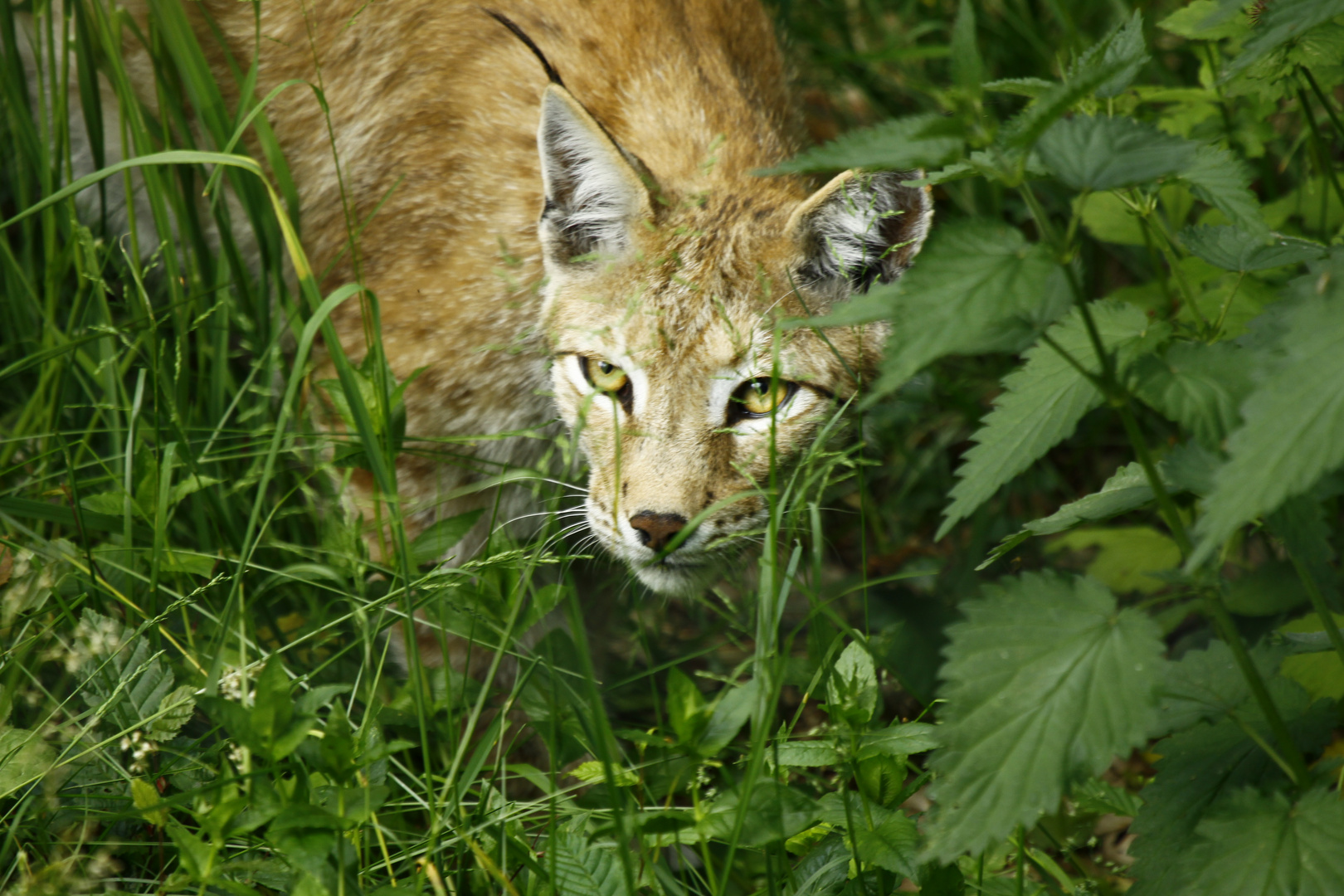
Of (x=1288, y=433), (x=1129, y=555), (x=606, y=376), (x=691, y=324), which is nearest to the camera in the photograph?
(x=1288, y=433)

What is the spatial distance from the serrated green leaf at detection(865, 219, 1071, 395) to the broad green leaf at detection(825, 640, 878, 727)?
2.16 feet

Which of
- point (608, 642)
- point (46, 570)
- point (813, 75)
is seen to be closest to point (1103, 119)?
point (46, 570)

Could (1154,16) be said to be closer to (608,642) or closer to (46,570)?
(608,642)

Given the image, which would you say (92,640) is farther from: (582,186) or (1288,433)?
(1288,433)

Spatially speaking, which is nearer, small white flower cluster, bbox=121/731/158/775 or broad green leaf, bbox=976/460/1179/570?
broad green leaf, bbox=976/460/1179/570

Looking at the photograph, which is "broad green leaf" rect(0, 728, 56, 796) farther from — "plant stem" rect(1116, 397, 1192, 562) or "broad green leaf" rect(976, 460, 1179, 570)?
"plant stem" rect(1116, 397, 1192, 562)

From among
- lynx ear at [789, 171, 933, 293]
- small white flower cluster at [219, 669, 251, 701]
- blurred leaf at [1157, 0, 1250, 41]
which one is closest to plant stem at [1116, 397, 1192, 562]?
lynx ear at [789, 171, 933, 293]

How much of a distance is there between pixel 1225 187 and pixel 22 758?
2174mm

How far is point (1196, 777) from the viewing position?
164cm

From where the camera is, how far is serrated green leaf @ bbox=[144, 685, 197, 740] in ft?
6.19

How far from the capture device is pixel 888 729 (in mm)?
1904

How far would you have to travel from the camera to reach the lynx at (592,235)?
2.46 metres

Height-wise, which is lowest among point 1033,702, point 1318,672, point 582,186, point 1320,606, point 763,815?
point 1318,672

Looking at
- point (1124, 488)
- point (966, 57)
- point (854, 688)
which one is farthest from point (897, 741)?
point (966, 57)
